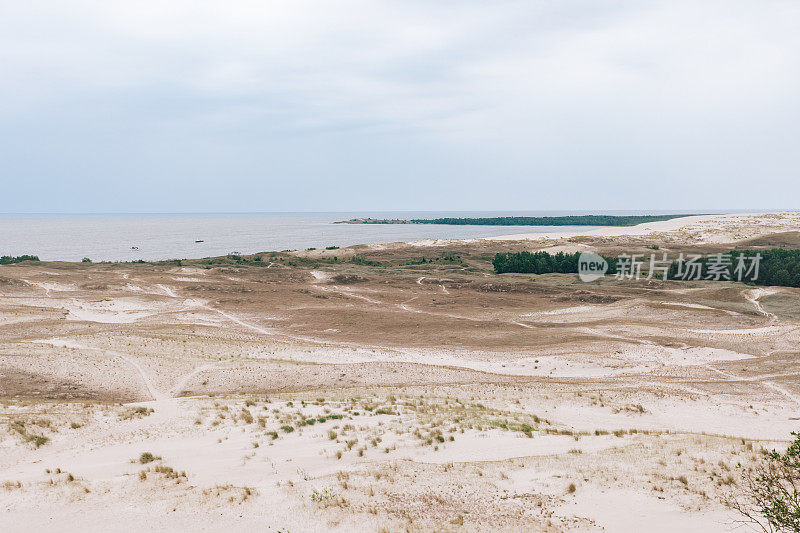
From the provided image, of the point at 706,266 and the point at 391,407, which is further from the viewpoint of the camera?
the point at 706,266

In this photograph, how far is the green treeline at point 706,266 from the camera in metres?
56.6

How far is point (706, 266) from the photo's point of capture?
63094 mm

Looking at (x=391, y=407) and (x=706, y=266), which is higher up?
(x=706, y=266)

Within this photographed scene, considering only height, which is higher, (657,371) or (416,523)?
(416,523)

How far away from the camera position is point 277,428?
1697 cm

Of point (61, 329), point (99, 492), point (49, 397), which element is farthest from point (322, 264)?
point (99, 492)

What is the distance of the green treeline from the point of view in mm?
56625

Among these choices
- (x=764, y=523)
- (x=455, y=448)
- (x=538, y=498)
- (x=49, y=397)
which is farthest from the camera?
(x=49, y=397)

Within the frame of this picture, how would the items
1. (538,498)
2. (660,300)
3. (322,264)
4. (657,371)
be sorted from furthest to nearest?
(322,264) → (660,300) → (657,371) → (538,498)

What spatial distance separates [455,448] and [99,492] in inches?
380

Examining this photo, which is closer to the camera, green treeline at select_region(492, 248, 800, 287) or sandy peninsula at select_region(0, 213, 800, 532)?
sandy peninsula at select_region(0, 213, 800, 532)

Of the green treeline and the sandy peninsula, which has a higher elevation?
the green treeline

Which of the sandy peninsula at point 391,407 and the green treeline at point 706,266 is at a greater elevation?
the green treeline at point 706,266

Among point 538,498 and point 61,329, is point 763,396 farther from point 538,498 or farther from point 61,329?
point 61,329
